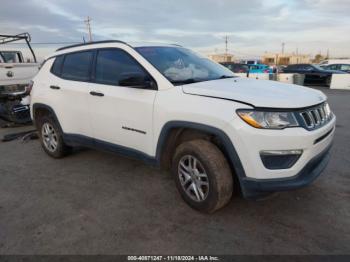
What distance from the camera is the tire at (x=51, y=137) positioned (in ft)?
15.7

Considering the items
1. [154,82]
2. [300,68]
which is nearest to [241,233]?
[154,82]

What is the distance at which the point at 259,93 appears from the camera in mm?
2811

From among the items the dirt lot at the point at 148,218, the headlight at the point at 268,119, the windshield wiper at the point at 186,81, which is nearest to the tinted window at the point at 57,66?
the dirt lot at the point at 148,218

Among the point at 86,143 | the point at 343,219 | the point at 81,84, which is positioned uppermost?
the point at 81,84

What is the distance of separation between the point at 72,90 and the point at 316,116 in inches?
126

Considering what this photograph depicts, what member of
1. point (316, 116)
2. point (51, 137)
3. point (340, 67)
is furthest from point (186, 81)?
point (340, 67)

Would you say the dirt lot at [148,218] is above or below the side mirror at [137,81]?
below

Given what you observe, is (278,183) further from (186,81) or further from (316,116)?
(186,81)

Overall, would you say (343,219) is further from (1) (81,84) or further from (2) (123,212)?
(1) (81,84)

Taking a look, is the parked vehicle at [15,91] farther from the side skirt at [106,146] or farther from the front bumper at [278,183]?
the front bumper at [278,183]

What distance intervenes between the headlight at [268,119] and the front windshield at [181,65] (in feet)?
3.07

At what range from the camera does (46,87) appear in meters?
4.73

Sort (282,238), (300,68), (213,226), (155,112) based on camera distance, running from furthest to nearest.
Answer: (300,68) → (155,112) → (213,226) → (282,238)

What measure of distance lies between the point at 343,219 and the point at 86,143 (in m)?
3.37
